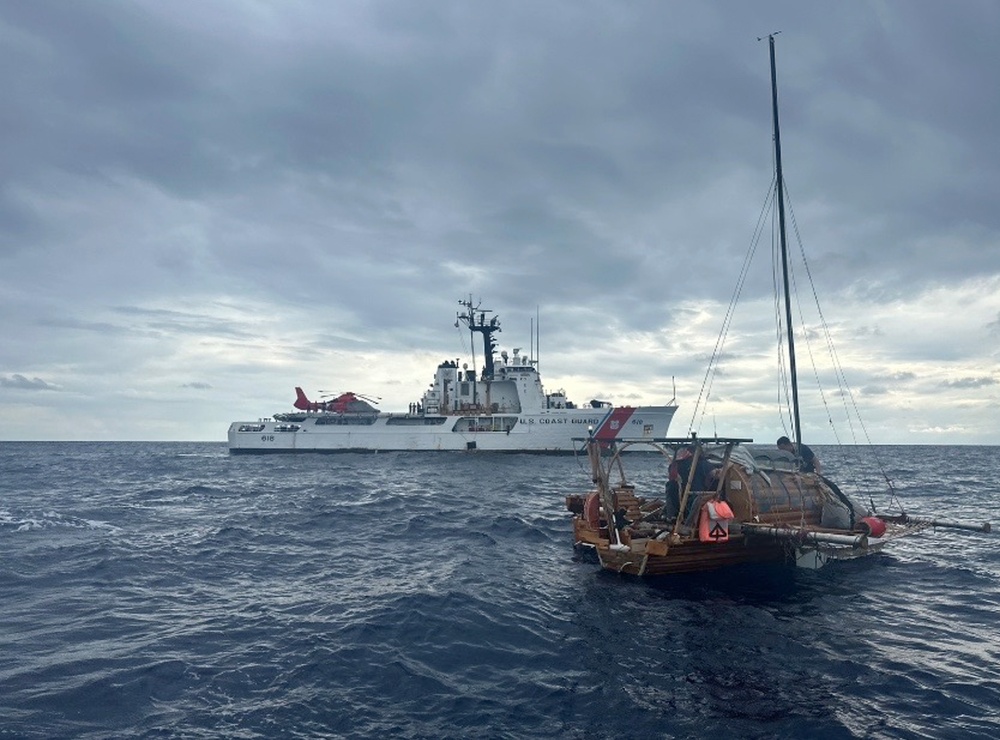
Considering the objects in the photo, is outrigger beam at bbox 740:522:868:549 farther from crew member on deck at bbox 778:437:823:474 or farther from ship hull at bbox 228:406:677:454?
ship hull at bbox 228:406:677:454

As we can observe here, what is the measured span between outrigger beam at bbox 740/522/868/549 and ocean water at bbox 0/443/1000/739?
3.95 ft

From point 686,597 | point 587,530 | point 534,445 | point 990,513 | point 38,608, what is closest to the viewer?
point 38,608

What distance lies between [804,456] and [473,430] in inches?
1848

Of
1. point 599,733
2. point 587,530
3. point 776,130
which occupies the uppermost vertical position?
point 776,130

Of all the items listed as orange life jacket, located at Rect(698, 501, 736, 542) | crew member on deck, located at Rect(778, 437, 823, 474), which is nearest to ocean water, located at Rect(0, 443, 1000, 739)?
orange life jacket, located at Rect(698, 501, 736, 542)

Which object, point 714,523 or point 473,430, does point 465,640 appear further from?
point 473,430

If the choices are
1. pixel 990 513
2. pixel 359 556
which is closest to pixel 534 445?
pixel 990 513

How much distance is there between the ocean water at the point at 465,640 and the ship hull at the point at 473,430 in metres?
42.6

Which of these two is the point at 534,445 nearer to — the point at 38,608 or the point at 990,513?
the point at 990,513

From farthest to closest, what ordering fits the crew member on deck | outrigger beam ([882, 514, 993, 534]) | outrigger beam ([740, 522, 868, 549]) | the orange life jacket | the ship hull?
the ship hull, the crew member on deck, outrigger beam ([882, 514, 993, 534]), the orange life jacket, outrigger beam ([740, 522, 868, 549])

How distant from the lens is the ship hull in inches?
2473

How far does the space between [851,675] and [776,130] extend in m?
19.2

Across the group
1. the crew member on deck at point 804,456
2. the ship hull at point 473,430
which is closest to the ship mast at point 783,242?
the crew member on deck at point 804,456

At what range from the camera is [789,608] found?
12.5 metres
